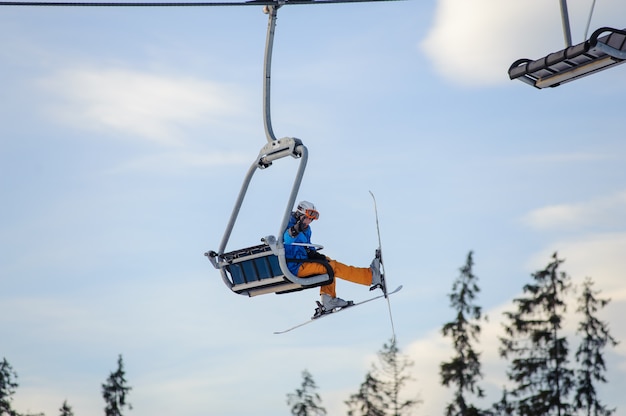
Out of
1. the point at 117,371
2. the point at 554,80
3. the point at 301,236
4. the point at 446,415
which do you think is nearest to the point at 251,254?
the point at 301,236

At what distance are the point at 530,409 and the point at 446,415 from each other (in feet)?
10.6

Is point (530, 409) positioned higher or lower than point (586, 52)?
higher

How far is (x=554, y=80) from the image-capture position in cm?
1571

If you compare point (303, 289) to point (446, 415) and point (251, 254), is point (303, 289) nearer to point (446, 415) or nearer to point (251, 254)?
point (251, 254)

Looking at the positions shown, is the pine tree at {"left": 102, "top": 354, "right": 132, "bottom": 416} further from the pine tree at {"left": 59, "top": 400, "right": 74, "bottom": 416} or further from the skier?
the skier

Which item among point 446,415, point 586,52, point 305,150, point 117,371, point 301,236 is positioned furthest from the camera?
point 117,371

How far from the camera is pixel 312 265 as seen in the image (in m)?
18.6

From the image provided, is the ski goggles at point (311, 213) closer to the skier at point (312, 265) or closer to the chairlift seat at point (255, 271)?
the skier at point (312, 265)

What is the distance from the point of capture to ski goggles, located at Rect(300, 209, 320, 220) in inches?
746

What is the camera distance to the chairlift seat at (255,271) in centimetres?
1836

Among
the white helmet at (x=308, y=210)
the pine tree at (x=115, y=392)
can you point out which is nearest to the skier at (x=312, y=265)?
the white helmet at (x=308, y=210)

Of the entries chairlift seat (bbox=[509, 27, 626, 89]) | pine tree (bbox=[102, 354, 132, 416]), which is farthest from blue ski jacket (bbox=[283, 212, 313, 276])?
pine tree (bbox=[102, 354, 132, 416])

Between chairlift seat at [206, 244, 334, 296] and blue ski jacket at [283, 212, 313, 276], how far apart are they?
0.68 feet

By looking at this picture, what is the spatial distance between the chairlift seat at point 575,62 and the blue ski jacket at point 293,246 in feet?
13.9
